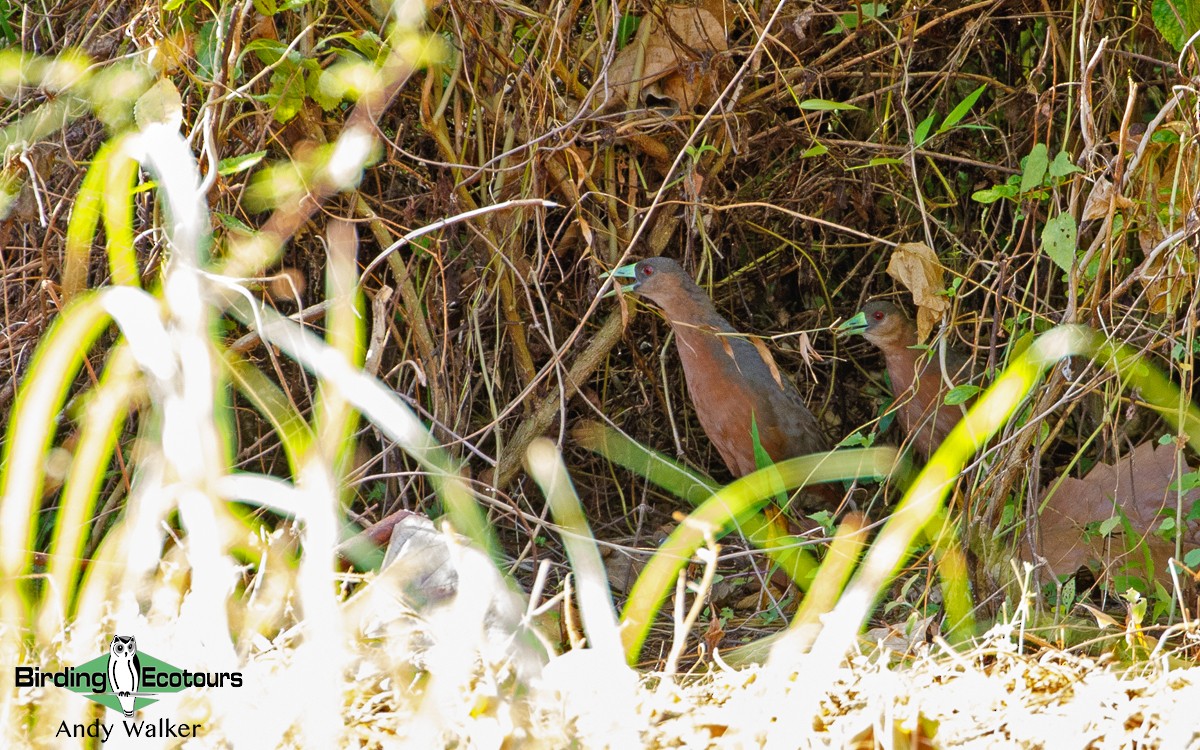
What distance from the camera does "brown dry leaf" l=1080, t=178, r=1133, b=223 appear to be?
2602 mm

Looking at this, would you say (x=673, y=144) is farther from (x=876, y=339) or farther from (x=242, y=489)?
(x=242, y=489)

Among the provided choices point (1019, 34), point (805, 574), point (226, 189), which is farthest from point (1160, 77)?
point (226, 189)

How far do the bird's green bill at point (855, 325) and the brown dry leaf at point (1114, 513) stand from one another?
3.25 ft

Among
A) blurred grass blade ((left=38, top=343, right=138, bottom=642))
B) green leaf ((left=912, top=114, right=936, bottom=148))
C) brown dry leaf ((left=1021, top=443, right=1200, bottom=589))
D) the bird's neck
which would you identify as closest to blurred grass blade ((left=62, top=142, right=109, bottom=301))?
blurred grass blade ((left=38, top=343, right=138, bottom=642))

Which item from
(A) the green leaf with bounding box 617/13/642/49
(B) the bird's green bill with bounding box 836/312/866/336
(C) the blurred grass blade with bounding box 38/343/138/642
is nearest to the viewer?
(C) the blurred grass blade with bounding box 38/343/138/642

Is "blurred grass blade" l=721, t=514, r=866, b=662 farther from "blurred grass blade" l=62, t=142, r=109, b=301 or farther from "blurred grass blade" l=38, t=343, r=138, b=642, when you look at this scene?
"blurred grass blade" l=62, t=142, r=109, b=301

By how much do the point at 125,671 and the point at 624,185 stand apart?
2.26 m

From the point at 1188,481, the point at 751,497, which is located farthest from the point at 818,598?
the point at 1188,481

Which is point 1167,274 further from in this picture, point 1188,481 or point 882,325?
point 882,325

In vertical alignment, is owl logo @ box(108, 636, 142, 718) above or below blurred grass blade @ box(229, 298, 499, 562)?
below

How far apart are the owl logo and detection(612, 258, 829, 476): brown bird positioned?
2233 millimetres

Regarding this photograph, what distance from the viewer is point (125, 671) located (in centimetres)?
187

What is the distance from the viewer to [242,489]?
7.30ft

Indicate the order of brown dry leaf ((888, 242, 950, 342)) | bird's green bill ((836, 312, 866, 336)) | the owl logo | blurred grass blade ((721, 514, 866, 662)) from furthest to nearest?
1. bird's green bill ((836, 312, 866, 336))
2. brown dry leaf ((888, 242, 950, 342))
3. blurred grass blade ((721, 514, 866, 662))
4. the owl logo
